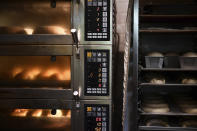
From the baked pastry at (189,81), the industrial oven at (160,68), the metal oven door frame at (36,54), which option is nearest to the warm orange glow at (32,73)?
the metal oven door frame at (36,54)

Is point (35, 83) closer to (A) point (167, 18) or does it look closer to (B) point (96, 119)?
(B) point (96, 119)

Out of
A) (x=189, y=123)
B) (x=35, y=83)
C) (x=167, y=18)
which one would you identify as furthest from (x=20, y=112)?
(x=167, y=18)

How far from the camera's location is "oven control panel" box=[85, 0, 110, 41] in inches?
61.9

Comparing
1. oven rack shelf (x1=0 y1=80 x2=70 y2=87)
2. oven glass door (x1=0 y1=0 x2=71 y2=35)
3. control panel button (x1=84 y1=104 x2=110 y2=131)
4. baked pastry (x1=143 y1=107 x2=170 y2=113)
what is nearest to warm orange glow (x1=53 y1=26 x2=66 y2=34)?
oven glass door (x1=0 y1=0 x2=71 y2=35)

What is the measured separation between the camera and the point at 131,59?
1.48 metres

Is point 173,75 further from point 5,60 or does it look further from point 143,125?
point 5,60

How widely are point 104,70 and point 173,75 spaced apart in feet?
2.83

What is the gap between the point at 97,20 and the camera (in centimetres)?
158

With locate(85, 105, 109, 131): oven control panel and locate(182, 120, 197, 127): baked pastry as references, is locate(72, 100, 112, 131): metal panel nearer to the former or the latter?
locate(85, 105, 109, 131): oven control panel

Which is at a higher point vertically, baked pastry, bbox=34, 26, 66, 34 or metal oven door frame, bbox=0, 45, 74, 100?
baked pastry, bbox=34, 26, 66, 34

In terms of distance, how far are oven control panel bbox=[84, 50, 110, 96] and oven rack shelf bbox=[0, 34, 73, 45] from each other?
19 cm

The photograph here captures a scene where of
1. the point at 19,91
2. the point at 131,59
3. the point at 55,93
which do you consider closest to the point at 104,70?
the point at 131,59

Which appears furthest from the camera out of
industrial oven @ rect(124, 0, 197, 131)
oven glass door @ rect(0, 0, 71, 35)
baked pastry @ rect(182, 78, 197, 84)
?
baked pastry @ rect(182, 78, 197, 84)

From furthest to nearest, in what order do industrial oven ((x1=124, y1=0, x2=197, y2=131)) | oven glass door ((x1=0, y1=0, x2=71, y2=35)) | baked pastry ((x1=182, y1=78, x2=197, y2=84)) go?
baked pastry ((x1=182, y1=78, x2=197, y2=84)), oven glass door ((x1=0, y1=0, x2=71, y2=35)), industrial oven ((x1=124, y1=0, x2=197, y2=131))
